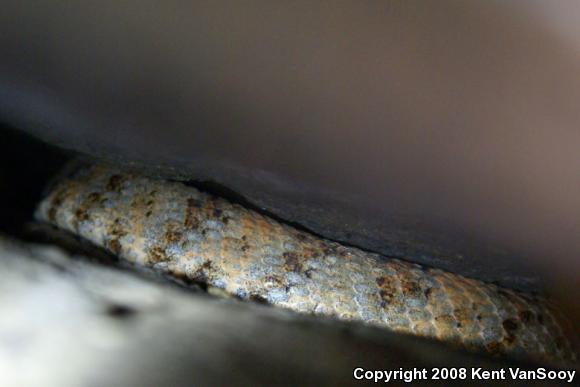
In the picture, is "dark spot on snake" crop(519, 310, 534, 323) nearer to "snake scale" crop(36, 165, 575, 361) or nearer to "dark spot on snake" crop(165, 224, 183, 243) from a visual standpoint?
"snake scale" crop(36, 165, 575, 361)

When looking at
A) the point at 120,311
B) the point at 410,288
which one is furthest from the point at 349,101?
the point at 410,288

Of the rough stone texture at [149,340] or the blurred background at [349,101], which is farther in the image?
the blurred background at [349,101]

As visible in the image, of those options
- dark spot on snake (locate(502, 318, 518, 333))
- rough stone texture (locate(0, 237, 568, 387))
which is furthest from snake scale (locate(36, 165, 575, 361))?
rough stone texture (locate(0, 237, 568, 387))

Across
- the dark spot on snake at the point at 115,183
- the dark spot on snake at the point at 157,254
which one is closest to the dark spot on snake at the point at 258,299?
the dark spot on snake at the point at 157,254

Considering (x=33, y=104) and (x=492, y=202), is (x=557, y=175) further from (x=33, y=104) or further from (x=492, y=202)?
(x=33, y=104)

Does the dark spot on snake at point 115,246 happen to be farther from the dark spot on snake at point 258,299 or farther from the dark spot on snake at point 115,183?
the dark spot on snake at point 258,299
